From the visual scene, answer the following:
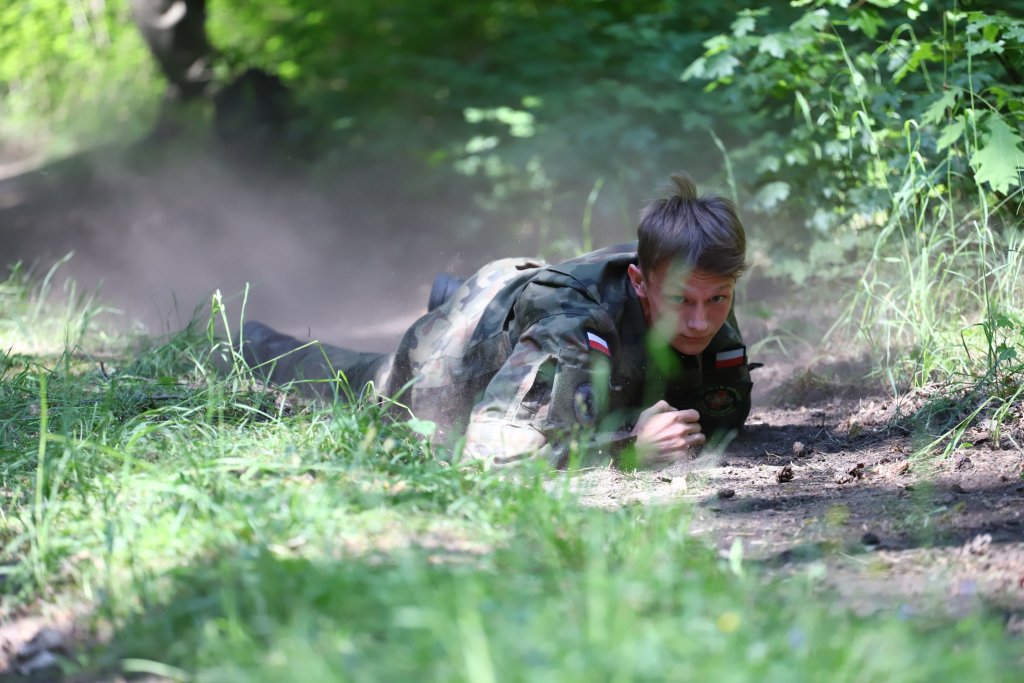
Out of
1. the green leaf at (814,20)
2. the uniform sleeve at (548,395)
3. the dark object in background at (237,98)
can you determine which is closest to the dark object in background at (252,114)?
the dark object in background at (237,98)

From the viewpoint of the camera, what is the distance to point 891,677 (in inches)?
62.7

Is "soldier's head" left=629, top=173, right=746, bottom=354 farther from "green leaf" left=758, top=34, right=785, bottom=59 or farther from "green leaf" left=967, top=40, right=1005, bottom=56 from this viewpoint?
"green leaf" left=758, top=34, right=785, bottom=59

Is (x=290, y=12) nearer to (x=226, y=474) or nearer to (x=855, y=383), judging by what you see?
(x=855, y=383)

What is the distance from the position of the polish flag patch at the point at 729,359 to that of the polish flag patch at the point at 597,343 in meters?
0.60

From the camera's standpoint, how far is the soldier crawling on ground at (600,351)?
10.3 feet

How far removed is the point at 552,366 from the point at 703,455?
2.19ft

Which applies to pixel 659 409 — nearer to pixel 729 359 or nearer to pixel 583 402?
pixel 583 402

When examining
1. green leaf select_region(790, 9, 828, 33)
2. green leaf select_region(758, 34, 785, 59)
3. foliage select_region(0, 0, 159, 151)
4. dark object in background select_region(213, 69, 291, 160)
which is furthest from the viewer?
foliage select_region(0, 0, 159, 151)

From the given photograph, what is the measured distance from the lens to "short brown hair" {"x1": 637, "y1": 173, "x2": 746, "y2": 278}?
3.29 metres

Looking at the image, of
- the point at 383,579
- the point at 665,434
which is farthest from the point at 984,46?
the point at 383,579

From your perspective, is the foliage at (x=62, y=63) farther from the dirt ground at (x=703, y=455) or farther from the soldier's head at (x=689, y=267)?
the soldier's head at (x=689, y=267)

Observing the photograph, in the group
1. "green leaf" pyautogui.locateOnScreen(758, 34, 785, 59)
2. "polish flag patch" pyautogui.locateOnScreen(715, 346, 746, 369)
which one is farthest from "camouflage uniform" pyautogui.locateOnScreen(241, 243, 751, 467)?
"green leaf" pyautogui.locateOnScreen(758, 34, 785, 59)

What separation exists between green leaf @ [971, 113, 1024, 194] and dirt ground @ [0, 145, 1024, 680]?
2.82ft

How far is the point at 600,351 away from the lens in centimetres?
323
